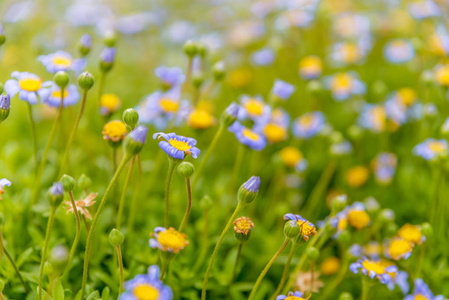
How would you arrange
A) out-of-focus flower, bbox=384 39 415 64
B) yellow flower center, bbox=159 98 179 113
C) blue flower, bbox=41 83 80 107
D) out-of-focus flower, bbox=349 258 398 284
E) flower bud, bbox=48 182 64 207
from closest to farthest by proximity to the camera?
flower bud, bbox=48 182 64 207 < out-of-focus flower, bbox=349 258 398 284 < blue flower, bbox=41 83 80 107 < yellow flower center, bbox=159 98 179 113 < out-of-focus flower, bbox=384 39 415 64

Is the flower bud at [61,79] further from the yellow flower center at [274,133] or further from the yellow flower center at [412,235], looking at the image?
the yellow flower center at [412,235]

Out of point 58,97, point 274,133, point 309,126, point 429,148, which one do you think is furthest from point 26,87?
point 429,148

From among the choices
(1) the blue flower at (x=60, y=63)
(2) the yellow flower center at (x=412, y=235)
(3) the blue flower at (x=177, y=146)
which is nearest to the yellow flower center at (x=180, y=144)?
(3) the blue flower at (x=177, y=146)

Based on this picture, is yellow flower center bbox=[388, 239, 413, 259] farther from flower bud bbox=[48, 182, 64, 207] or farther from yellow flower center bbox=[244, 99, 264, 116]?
flower bud bbox=[48, 182, 64, 207]

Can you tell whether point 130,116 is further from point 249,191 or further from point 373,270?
point 373,270

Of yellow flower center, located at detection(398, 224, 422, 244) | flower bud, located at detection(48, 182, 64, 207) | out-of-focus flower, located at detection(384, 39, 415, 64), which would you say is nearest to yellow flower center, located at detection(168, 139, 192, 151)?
flower bud, located at detection(48, 182, 64, 207)

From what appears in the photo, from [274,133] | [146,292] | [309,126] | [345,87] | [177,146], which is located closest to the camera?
[146,292]
